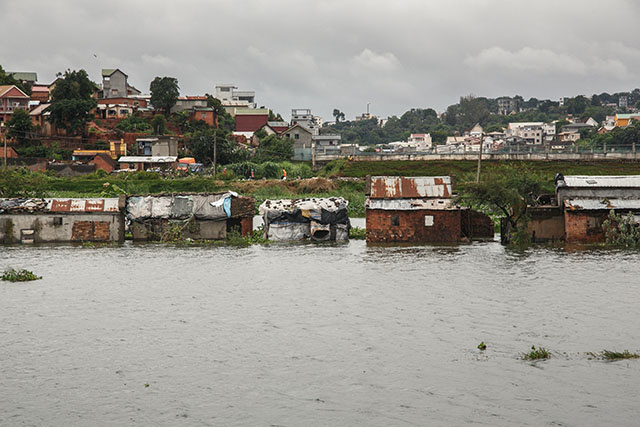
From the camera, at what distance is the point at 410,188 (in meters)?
35.1

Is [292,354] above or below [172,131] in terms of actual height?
below

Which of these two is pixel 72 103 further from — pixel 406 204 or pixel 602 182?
pixel 602 182

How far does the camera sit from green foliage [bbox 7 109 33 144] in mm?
81125

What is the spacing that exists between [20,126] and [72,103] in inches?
222

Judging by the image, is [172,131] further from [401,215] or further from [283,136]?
[401,215]

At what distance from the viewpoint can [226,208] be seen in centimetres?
3572

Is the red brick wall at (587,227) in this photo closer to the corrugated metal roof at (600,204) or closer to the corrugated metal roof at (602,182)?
the corrugated metal roof at (600,204)

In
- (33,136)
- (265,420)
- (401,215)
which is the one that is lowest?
(265,420)

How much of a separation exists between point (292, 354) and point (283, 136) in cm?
7937

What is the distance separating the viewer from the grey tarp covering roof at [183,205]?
35.8 meters

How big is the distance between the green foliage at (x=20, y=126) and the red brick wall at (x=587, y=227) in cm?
6292

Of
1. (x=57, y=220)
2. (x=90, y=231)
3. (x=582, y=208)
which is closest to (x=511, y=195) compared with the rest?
(x=582, y=208)

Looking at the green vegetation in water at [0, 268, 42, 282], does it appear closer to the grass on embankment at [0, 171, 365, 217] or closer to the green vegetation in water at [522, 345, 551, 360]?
the green vegetation in water at [522, 345, 551, 360]

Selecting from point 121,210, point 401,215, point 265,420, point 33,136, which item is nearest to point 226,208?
point 121,210
